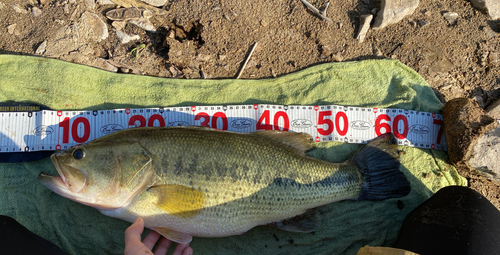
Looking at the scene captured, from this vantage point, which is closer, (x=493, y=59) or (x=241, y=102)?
(x=241, y=102)

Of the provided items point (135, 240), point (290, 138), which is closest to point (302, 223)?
point (290, 138)

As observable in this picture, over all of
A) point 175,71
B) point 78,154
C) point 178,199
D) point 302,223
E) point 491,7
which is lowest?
point 302,223

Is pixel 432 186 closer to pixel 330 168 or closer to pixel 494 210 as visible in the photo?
pixel 494 210

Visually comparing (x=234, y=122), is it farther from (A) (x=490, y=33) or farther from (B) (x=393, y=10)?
(A) (x=490, y=33)

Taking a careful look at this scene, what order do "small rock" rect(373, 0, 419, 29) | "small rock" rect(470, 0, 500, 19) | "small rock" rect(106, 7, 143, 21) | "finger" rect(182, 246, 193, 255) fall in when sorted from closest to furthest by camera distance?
"finger" rect(182, 246, 193, 255), "small rock" rect(106, 7, 143, 21), "small rock" rect(373, 0, 419, 29), "small rock" rect(470, 0, 500, 19)

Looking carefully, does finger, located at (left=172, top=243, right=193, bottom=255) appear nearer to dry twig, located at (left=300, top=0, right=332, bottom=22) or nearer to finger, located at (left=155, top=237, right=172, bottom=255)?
finger, located at (left=155, top=237, right=172, bottom=255)

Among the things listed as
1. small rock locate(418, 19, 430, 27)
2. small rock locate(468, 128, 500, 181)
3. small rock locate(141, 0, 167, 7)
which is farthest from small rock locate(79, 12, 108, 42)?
small rock locate(468, 128, 500, 181)

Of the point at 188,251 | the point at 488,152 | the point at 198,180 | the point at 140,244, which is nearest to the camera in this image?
the point at 140,244
